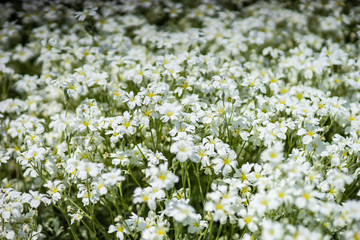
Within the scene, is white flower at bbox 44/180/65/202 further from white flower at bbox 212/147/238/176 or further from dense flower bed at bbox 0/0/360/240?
white flower at bbox 212/147/238/176

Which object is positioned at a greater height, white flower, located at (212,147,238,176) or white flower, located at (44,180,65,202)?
white flower, located at (212,147,238,176)

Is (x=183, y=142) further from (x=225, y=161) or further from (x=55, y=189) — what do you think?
(x=55, y=189)

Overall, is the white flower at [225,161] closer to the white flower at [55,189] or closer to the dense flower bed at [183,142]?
the dense flower bed at [183,142]

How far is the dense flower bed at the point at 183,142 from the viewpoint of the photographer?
2291mm

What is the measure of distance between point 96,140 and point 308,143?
1.79 meters

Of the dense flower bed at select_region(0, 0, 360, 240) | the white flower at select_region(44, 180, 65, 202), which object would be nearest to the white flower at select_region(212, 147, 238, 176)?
the dense flower bed at select_region(0, 0, 360, 240)

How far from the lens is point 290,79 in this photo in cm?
405

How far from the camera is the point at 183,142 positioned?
242cm

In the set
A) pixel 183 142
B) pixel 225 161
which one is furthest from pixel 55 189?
pixel 225 161

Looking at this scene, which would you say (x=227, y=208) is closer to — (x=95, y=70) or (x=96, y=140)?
(x=96, y=140)

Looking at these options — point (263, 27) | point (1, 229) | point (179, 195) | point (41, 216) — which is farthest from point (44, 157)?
point (263, 27)

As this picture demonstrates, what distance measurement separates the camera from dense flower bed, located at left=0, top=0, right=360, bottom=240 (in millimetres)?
2291

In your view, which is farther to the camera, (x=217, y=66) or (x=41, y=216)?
(x=217, y=66)

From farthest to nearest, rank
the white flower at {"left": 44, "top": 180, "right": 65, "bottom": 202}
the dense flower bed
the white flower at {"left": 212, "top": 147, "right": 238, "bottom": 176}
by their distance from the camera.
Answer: the white flower at {"left": 44, "top": 180, "right": 65, "bottom": 202}, the white flower at {"left": 212, "top": 147, "right": 238, "bottom": 176}, the dense flower bed
